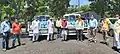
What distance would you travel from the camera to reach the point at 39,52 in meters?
15.7

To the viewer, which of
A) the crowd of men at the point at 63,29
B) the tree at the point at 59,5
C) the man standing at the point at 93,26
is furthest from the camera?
the tree at the point at 59,5

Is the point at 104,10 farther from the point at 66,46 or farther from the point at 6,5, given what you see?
the point at 66,46

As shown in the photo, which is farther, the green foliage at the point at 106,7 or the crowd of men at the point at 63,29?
the green foliage at the point at 106,7

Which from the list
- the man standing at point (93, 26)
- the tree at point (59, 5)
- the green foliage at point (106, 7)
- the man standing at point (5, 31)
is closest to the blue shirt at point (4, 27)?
the man standing at point (5, 31)

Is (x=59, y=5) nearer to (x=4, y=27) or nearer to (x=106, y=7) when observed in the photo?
(x=106, y=7)

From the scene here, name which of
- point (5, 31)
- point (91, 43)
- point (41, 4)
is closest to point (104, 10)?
point (41, 4)

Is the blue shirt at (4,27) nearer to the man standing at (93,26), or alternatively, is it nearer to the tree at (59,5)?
the man standing at (93,26)

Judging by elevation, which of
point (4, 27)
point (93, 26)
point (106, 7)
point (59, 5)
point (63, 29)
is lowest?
point (63, 29)

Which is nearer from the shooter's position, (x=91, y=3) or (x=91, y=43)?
(x=91, y=43)

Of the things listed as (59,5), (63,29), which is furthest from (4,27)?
(59,5)

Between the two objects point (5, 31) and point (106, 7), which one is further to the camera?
point (106, 7)

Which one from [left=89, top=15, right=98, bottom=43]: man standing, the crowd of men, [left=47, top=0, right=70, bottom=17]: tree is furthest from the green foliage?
[left=89, top=15, right=98, bottom=43]: man standing

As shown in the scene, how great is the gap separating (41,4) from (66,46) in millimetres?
22778

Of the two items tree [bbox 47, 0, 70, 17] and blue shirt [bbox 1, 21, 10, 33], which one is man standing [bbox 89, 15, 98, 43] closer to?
blue shirt [bbox 1, 21, 10, 33]
